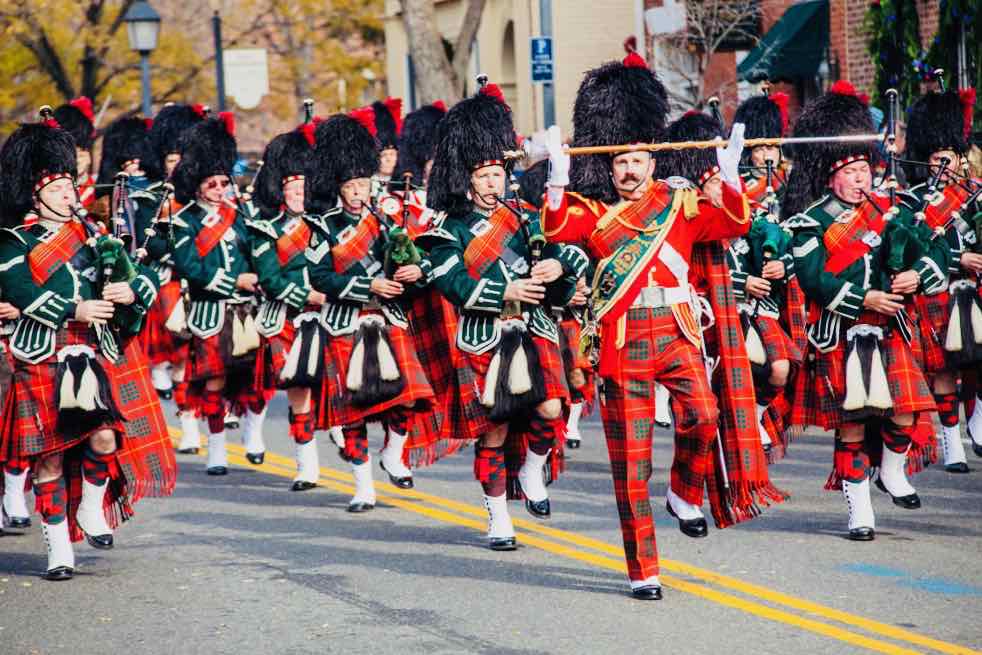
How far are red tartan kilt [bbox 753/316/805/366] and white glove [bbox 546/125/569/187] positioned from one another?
11.9 ft

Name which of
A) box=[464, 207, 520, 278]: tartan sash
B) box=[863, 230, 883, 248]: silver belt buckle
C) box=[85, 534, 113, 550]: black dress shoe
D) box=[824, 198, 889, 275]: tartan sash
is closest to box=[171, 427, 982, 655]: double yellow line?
box=[464, 207, 520, 278]: tartan sash

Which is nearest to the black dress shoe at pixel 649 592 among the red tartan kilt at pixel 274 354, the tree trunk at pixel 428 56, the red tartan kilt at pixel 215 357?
the red tartan kilt at pixel 274 354

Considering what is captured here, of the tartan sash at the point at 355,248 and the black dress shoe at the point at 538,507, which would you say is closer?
the black dress shoe at the point at 538,507

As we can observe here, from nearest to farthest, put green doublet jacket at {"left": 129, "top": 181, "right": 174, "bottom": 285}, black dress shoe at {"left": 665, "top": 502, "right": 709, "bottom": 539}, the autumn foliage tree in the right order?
black dress shoe at {"left": 665, "top": 502, "right": 709, "bottom": 539}, green doublet jacket at {"left": 129, "top": 181, "right": 174, "bottom": 285}, the autumn foliage tree

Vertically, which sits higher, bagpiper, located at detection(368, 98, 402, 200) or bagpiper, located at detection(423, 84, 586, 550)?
bagpiper, located at detection(368, 98, 402, 200)

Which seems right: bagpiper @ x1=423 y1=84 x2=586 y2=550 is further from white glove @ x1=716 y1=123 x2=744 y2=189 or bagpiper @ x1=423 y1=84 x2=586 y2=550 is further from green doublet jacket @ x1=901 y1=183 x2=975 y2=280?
green doublet jacket @ x1=901 y1=183 x2=975 y2=280

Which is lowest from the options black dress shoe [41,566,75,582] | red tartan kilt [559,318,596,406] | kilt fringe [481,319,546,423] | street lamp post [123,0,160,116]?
black dress shoe [41,566,75,582]

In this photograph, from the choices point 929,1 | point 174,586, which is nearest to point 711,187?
point 174,586

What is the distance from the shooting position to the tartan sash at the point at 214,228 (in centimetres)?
1245

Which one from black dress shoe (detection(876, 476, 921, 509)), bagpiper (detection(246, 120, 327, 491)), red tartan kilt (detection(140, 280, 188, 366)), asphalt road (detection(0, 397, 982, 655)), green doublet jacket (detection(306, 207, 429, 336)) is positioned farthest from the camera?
red tartan kilt (detection(140, 280, 188, 366))

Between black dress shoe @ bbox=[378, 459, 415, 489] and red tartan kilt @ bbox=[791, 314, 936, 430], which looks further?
black dress shoe @ bbox=[378, 459, 415, 489]

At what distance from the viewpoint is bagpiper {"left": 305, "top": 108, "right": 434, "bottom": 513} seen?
10.3 metres

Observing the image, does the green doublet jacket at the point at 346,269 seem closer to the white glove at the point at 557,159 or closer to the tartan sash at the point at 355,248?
the tartan sash at the point at 355,248

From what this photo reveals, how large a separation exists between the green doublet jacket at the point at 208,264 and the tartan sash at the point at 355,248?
6.41ft
